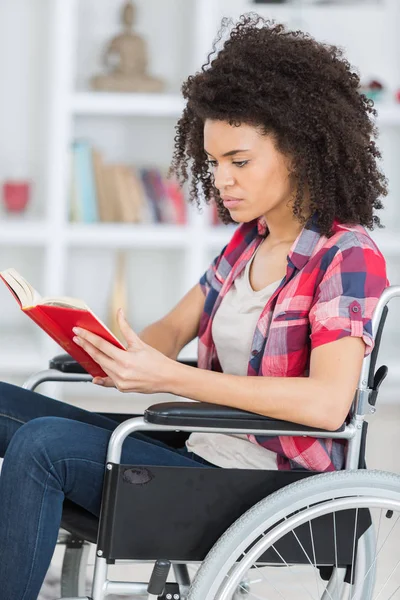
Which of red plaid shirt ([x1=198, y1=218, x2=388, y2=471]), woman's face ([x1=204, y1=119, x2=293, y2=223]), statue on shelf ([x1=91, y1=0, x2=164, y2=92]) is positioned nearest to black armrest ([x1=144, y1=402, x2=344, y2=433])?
red plaid shirt ([x1=198, y1=218, x2=388, y2=471])

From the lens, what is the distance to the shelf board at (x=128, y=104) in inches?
144

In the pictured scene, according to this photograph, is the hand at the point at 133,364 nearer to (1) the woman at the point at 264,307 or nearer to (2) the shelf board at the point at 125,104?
(1) the woman at the point at 264,307

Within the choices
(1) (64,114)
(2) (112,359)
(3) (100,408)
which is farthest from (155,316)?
(2) (112,359)

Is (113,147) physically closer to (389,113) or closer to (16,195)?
(16,195)

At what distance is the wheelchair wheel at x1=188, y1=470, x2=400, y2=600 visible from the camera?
53.7 inches

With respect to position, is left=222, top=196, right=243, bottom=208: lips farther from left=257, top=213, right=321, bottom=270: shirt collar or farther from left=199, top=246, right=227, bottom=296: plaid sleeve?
left=199, top=246, right=227, bottom=296: plaid sleeve

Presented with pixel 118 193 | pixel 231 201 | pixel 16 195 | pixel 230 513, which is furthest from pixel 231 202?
pixel 16 195

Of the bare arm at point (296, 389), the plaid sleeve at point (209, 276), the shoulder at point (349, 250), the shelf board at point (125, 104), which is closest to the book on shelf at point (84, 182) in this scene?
the shelf board at point (125, 104)

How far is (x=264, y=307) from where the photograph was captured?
1.60 metres

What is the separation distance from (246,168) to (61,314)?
38 centimetres

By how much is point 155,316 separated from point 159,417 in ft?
8.90

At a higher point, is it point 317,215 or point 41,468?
point 317,215

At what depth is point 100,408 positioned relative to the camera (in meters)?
3.69

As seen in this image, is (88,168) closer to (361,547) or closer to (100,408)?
(100,408)
